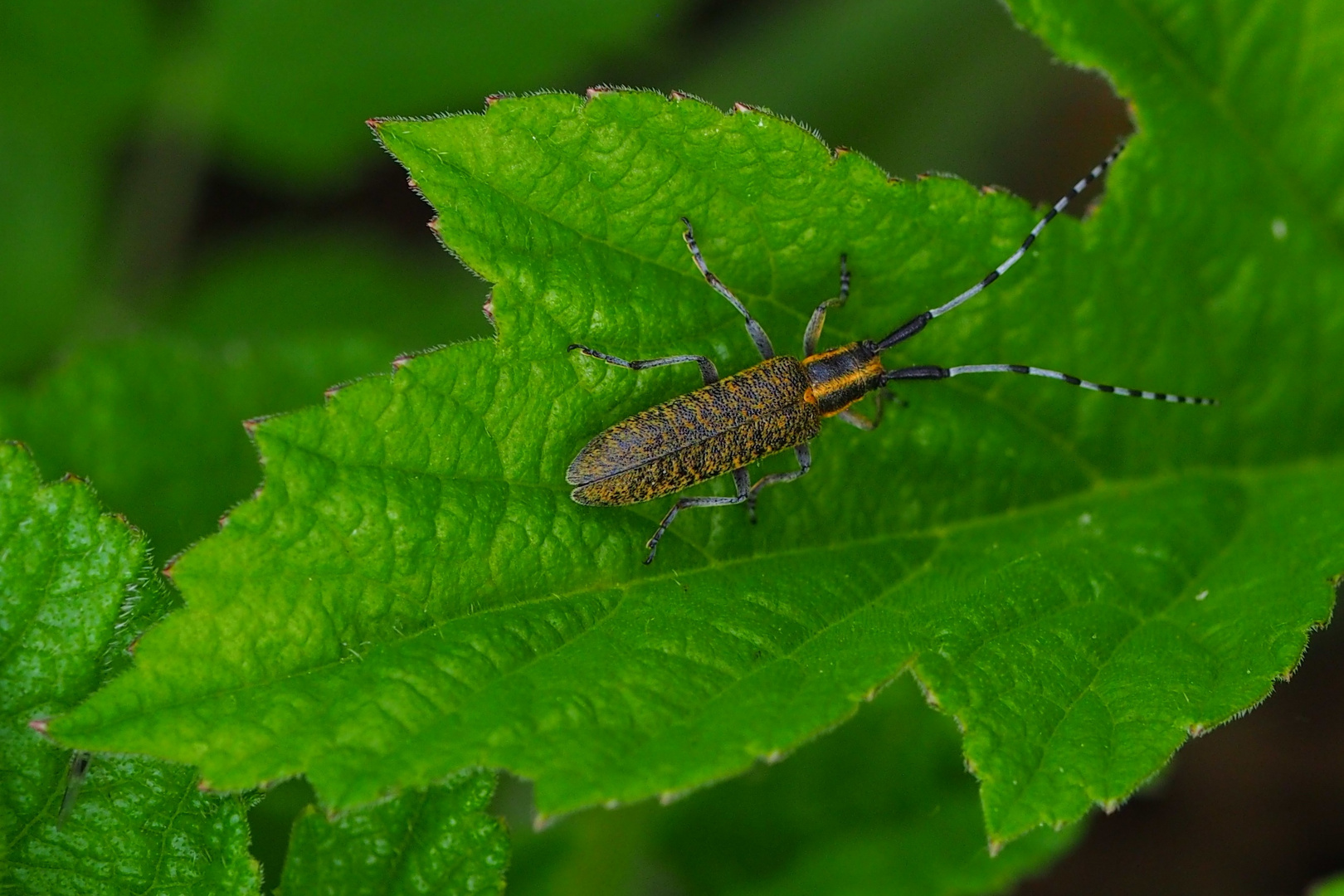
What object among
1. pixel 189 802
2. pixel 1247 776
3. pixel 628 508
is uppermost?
pixel 628 508

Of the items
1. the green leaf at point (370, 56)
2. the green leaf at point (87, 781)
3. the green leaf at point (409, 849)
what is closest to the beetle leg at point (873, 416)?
the green leaf at point (409, 849)

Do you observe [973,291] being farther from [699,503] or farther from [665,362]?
[699,503]

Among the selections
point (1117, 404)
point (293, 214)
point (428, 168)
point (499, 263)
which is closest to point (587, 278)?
point (499, 263)

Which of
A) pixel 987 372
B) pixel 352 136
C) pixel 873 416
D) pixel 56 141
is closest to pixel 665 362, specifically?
pixel 873 416

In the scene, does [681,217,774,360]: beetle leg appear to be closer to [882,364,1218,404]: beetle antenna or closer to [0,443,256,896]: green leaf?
[882,364,1218,404]: beetle antenna

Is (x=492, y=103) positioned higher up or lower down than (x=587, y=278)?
higher up

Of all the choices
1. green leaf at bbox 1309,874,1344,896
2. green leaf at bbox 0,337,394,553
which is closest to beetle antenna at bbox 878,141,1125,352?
green leaf at bbox 1309,874,1344,896

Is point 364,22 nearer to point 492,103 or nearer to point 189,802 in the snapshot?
point 492,103
